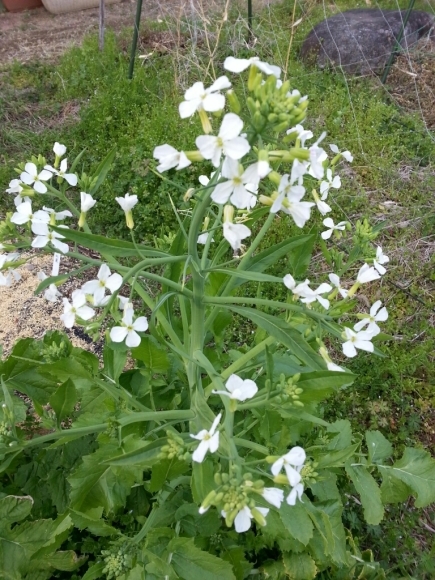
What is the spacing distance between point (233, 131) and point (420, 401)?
7.82 ft

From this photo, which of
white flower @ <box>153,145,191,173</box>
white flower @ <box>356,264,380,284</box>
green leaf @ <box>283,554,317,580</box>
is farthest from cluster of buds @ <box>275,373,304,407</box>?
green leaf @ <box>283,554,317,580</box>

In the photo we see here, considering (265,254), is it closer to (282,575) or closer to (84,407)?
(84,407)

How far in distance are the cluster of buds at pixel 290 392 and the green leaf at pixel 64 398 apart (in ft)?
1.99

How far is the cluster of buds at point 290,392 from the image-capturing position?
1299 mm

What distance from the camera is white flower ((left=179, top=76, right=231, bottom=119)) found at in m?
0.99

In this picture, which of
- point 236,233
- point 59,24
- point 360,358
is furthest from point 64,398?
point 59,24

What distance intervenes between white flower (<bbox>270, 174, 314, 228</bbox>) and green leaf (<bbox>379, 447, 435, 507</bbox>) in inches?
49.8

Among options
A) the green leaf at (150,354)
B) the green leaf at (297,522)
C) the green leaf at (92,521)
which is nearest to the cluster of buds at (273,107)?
the green leaf at (150,354)

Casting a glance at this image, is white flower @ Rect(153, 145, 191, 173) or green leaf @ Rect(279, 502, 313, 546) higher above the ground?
white flower @ Rect(153, 145, 191, 173)

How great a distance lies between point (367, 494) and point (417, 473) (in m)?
0.24

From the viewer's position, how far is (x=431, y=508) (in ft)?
8.50

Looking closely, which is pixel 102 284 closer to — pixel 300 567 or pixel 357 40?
pixel 300 567

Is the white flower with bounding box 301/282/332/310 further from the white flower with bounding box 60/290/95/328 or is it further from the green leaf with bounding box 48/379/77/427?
the green leaf with bounding box 48/379/77/427

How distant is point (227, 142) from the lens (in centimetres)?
94
